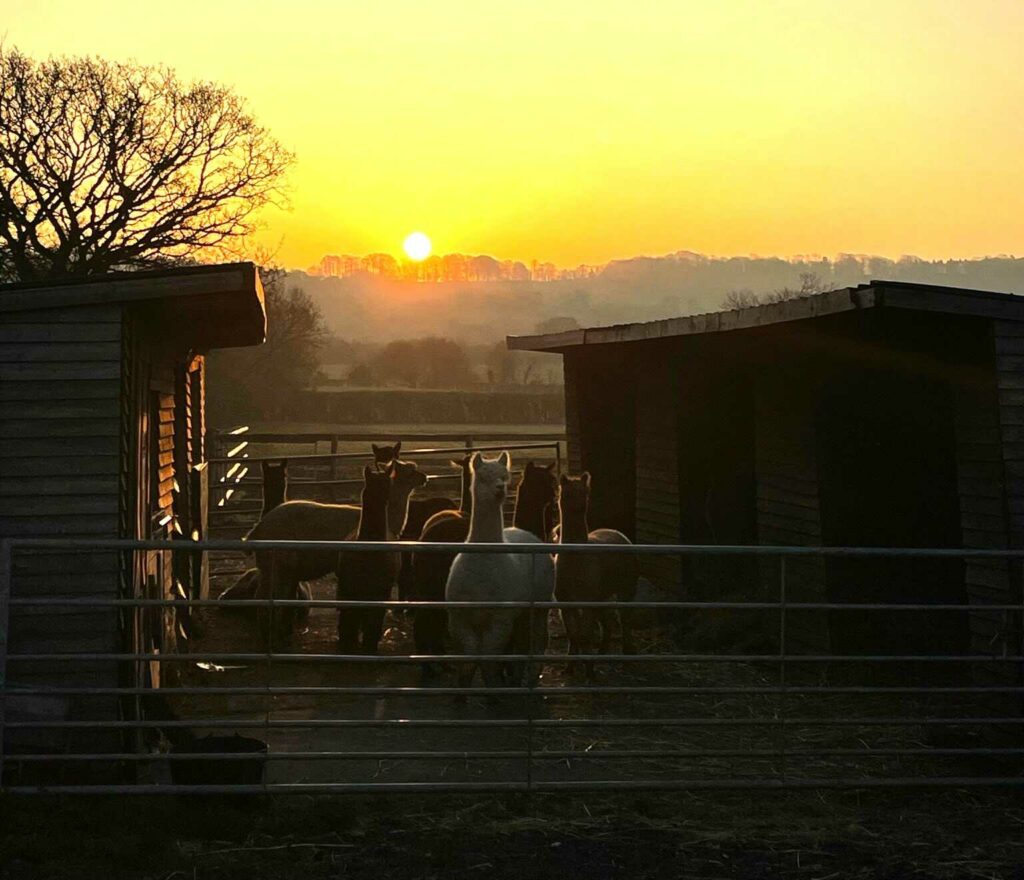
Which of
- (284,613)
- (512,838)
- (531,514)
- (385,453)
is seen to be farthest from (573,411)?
(512,838)

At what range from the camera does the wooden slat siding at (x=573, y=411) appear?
54.0 ft

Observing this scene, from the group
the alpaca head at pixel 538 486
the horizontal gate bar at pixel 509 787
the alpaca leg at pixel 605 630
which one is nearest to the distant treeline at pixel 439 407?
the alpaca leg at pixel 605 630

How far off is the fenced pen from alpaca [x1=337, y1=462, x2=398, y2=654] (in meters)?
0.38

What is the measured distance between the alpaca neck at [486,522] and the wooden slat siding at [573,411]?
22.8 ft

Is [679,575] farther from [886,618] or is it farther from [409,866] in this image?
[409,866]

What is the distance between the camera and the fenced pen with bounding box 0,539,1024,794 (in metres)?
6.28

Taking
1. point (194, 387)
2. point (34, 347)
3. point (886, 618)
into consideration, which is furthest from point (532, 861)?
point (194, 387)

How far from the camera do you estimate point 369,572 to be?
37.4ft

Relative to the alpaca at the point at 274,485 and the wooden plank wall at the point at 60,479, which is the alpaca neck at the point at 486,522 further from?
the alpaca at the point at 274,485

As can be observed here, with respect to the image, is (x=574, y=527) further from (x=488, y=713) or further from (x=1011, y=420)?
(x=1011, y=420)

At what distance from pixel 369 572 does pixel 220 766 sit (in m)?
4.83

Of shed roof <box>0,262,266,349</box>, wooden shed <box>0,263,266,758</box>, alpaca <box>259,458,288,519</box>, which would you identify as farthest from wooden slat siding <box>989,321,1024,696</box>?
alpaca <box>259,458,288,519</box>

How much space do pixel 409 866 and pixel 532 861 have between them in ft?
1.90

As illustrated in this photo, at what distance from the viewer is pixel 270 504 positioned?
619 inches
